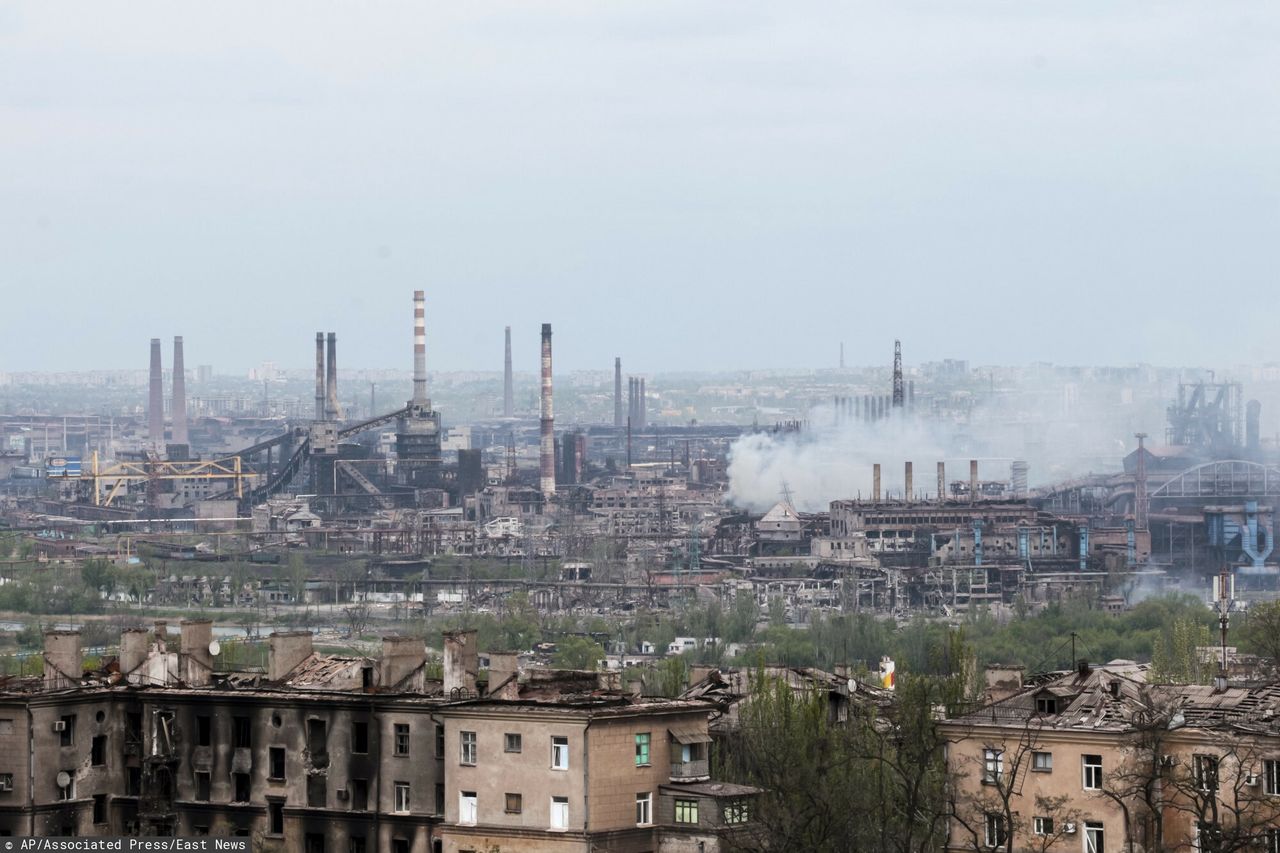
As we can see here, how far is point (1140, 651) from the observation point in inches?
2405

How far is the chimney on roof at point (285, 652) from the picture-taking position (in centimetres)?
2572

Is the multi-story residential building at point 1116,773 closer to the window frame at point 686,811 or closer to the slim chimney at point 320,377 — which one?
the window frame at point 686,811

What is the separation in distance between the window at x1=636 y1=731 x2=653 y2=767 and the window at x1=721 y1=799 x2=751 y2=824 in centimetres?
67

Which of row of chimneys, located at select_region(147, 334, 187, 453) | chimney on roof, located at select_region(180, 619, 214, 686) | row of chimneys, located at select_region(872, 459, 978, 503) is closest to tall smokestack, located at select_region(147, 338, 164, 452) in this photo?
row of chimneys, located at select_region(147, 334, 187, 453)

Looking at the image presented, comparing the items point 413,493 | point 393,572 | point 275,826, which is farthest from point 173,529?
point 275,826

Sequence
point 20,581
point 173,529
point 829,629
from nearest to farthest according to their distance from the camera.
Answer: point 829,629
point 20,581
point 173,529

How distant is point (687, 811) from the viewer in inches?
888

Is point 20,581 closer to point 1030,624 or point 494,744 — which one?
point 1030,624

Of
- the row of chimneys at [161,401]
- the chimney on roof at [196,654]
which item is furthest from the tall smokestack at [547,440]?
the chimney on roof at [196,654]

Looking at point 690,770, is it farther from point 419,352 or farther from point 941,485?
point 419,352

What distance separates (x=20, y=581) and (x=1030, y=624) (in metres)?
32.9

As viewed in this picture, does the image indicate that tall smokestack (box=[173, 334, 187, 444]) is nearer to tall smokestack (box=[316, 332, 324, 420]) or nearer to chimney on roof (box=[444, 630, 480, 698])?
tall smokestack (box=[316, 332, 324, 420])

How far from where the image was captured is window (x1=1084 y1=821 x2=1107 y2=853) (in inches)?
855

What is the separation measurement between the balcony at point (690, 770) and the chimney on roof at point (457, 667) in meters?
1.87
